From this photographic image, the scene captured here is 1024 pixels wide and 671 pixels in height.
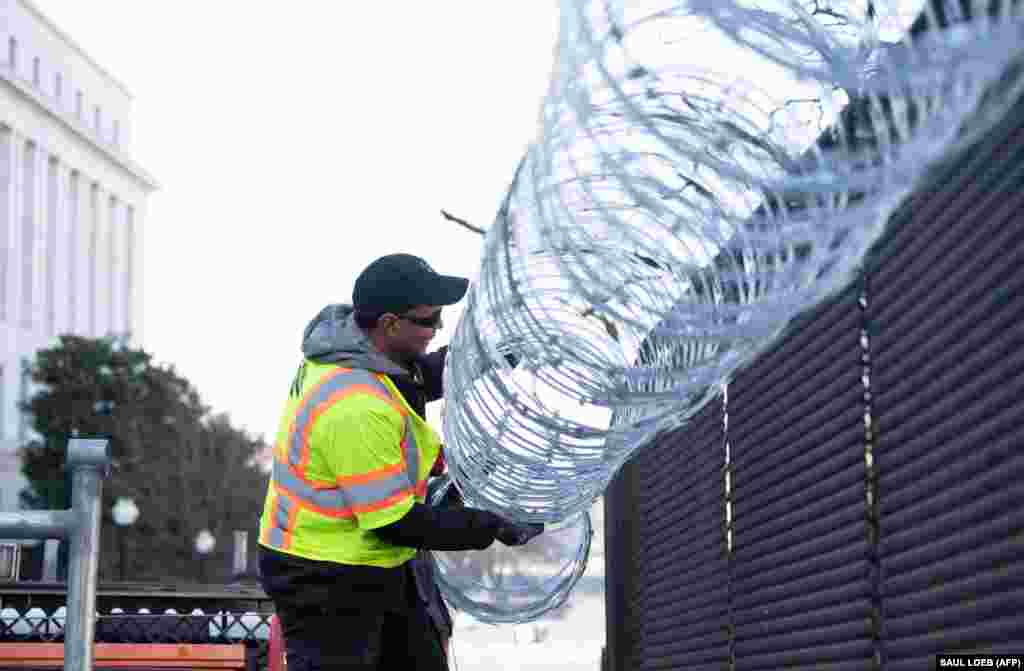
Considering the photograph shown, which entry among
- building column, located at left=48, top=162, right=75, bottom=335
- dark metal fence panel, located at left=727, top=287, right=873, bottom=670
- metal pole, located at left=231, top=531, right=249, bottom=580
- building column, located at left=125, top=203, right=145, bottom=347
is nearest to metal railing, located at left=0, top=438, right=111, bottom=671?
dark metal fence panel, located at left=727, top=287, right=873, bottom=670

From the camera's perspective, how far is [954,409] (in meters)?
4.75

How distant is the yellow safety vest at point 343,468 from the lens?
607cm

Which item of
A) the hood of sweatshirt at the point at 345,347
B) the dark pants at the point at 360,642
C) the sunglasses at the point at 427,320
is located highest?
the sunglasses at the point at 427,320

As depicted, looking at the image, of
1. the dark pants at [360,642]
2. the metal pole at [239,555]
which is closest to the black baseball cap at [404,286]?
the dark pants at [360,642]

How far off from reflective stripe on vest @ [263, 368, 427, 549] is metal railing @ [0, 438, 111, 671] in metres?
0.60

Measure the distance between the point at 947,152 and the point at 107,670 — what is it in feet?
25.0

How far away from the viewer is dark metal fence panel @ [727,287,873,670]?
18.8 ft

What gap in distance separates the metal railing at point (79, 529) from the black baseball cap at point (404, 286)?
3.47 feet

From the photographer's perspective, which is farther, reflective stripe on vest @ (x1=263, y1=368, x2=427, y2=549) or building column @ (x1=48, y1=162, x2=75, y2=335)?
building column @ (x1=48, y1=162, x2=75, y2=335)

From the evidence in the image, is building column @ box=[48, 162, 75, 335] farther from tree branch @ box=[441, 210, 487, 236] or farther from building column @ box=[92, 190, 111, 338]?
tree branch @ box=[441, 210, 487, 236]

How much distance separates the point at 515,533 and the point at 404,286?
913 millimetres

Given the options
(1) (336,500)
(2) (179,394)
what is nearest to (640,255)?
(1) (336,500)

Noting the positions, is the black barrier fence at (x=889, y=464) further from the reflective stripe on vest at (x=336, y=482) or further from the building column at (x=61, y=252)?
the building column at (x=61, y=252)

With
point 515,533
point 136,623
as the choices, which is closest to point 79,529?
point 515,533
